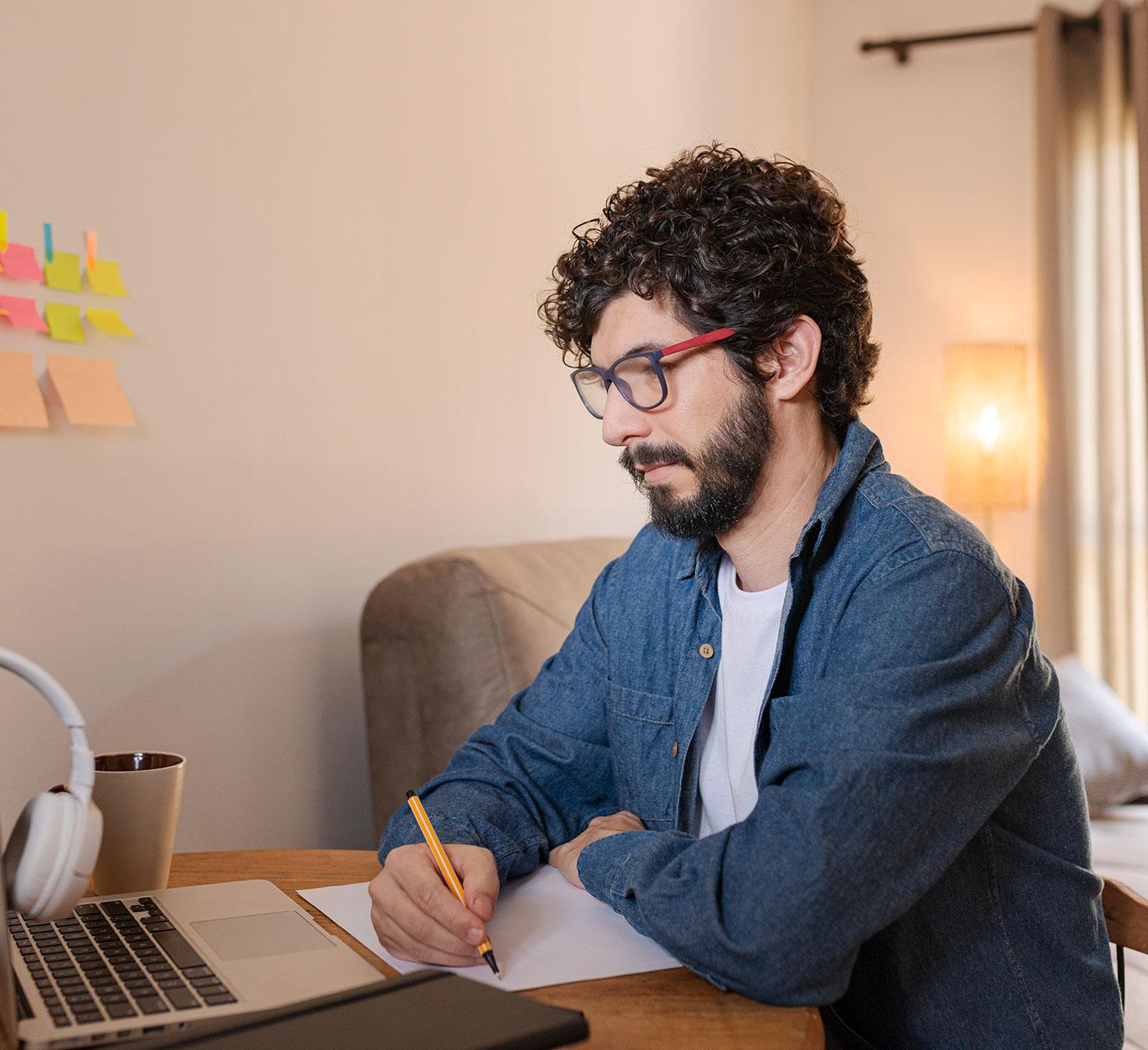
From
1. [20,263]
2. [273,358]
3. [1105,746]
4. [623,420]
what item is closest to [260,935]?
[623,420]

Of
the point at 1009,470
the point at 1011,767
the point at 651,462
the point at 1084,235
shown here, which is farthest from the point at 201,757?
the point at 1084,235

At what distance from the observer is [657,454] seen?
119 cm

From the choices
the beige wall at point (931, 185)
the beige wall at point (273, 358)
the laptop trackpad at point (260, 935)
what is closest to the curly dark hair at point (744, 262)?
the beige wall at point (273, 358)

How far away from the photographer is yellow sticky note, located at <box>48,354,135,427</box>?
1192 millimetres

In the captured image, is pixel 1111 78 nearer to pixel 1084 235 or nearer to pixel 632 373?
pixel 1084 235

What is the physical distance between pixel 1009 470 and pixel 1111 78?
1204 millimetres

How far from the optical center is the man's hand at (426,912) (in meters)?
0.85

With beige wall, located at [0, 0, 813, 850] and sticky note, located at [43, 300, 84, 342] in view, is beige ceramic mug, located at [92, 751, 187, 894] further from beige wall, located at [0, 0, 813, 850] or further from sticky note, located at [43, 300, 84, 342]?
sticky note, located at [43, 300, 84, 342]

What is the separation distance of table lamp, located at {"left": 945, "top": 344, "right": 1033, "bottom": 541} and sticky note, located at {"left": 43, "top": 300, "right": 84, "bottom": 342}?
292 cm

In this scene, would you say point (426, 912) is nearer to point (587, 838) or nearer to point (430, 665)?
point (587, 838)

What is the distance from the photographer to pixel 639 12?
264cm

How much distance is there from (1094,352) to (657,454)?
9.39 feet

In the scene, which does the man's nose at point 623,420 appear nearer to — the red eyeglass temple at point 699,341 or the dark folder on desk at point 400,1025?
the red eyeglass temple at point 699,341

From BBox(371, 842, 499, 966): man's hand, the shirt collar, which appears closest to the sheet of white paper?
BBox(371, 842, 499, 966): man's hand
